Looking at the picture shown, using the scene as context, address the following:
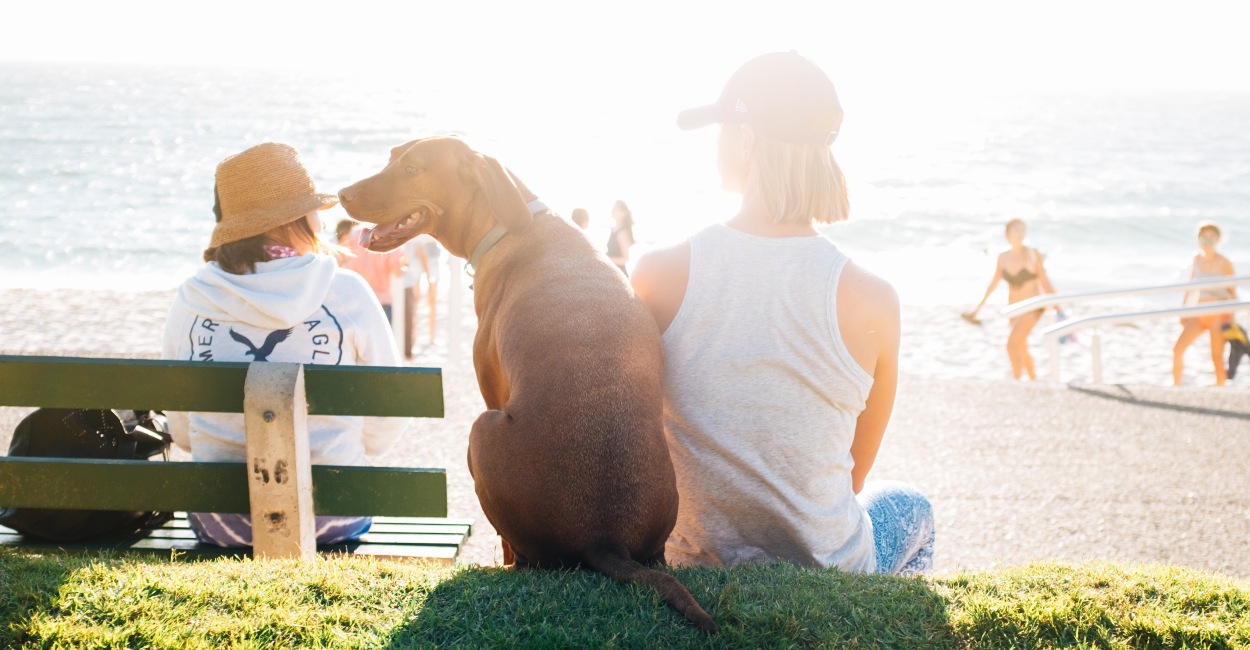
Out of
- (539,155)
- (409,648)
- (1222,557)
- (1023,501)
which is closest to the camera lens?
(409,648)

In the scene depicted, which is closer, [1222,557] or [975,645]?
[975,645]

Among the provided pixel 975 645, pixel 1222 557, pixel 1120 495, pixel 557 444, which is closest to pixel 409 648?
pixel 557 444

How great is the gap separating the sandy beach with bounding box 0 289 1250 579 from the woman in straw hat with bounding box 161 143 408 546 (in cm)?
91

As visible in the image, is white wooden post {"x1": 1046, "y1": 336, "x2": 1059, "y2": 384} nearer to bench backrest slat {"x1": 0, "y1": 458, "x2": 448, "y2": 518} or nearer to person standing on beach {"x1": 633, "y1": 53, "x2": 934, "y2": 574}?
person standing on beach {"x1": 633, "y1": 53, "x2": 934, "y2": 574}

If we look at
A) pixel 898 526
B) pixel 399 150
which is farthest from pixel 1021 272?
pixel 399 150

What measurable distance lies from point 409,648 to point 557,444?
2.03 ft

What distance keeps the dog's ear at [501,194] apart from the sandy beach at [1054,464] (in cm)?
129

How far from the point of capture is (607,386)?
108 inches

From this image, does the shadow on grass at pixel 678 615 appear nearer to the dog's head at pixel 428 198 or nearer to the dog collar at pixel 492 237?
the dog collar at pixel 492 237

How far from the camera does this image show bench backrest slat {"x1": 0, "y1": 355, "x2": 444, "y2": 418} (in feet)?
10.6

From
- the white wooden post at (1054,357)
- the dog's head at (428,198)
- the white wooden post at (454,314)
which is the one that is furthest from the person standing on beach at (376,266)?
the dog's head at (428,198)

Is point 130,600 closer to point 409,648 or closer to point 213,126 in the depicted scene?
point 409,648

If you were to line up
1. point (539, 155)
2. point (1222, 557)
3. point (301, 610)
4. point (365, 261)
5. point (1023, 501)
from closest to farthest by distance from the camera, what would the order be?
point (301, 610)
point (1222, 557)
point (1023, 501)
point (365, 261)
point (539, 155)

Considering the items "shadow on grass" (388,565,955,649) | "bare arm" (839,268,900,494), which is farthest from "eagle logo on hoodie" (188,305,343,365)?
"bare arm" (839,268,900,494)
